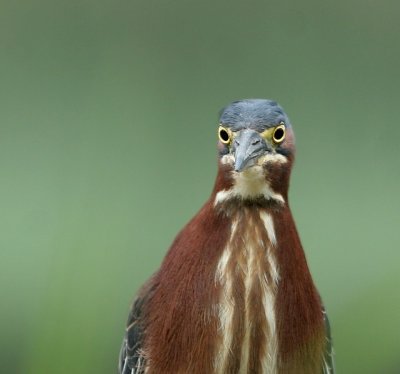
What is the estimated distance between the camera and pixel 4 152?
1586 mm

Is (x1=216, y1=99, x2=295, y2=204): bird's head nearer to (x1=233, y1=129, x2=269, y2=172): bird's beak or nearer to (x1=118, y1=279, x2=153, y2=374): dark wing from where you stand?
(x1=233, y1=129, x2=269, y2=172): bird's beak

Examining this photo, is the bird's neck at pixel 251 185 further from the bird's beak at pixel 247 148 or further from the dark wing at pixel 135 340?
the dark wing at pixel 135 340

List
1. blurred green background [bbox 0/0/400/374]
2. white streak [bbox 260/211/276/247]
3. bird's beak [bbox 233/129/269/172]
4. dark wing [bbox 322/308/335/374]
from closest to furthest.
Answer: blurred green background [bbox 0/0/400/374] → bird's beak [bbox 233/129/269/172] → white streak [bbox 260/211/276/247] → dark wing [bbox 322/308/335/374]

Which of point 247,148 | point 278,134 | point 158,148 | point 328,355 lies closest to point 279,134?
point 278,134

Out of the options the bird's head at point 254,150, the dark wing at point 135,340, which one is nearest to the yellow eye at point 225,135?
the bird's head at point 254,150

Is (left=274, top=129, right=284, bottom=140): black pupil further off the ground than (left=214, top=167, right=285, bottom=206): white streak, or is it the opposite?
(left=274, top=129, right=284, bottom=140): black pupil

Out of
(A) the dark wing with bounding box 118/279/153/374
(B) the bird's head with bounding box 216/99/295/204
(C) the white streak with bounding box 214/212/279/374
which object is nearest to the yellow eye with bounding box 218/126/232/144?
(B) the bird's head with bounding box 216/99/295/204

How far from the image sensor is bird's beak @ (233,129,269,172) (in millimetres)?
1167

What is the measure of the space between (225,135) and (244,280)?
0.72ft

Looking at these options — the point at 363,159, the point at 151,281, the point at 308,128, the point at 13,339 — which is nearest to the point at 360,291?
the point at 13,339

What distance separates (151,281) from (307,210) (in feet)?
1.25

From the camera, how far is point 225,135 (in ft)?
4.09

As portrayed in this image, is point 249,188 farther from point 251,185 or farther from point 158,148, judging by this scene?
point 158,148

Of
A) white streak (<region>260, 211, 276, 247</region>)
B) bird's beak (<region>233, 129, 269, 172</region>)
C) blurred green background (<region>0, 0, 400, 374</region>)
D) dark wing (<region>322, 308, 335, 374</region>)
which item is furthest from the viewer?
dark wing (<region>322, 308, 335, 374</region>)
